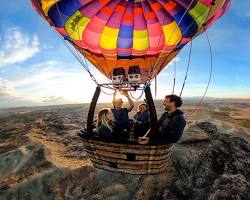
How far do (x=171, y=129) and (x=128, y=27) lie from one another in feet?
15.4

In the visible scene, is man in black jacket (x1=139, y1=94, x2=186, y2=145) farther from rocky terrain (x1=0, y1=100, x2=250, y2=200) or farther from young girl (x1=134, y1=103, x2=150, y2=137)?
rocky terrain (x1=0, y1=100, x2=250, y2=200)

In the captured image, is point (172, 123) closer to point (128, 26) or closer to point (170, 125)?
point (170, 125)

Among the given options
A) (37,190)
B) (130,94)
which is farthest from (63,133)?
(130,94)

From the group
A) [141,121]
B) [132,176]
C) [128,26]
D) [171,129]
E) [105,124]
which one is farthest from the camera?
[132,176]

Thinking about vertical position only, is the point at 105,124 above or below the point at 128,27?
below

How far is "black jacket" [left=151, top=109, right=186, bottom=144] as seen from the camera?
6.65 meters

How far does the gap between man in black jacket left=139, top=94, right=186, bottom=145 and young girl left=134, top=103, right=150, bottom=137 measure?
0.65m

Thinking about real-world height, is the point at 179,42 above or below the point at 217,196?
above

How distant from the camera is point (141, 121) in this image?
7.91m

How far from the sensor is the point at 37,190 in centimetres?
1748

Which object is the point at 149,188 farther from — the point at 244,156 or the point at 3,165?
the point at 3,165

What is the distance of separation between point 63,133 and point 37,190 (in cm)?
870

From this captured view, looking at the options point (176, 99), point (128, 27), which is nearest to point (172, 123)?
point (176, 99)

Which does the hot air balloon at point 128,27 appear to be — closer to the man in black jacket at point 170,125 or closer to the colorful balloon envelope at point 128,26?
the colorful balloon envelope at point 128,26
